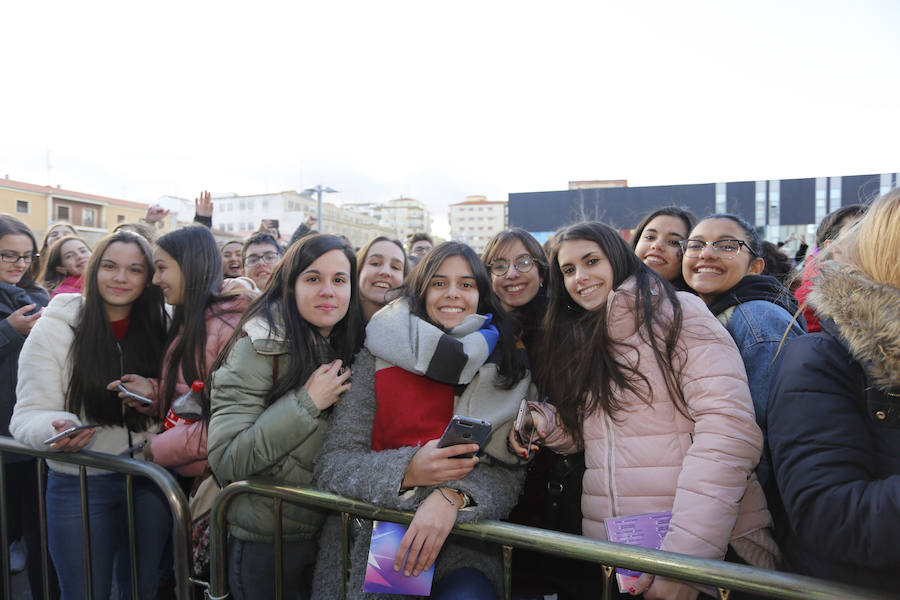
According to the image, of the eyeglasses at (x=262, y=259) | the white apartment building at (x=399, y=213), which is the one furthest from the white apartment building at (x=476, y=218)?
the eyeglasses at (x=262, y=259)

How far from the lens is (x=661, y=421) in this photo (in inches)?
75.4

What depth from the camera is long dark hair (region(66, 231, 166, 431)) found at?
8.44ft

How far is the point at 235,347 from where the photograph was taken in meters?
2.20

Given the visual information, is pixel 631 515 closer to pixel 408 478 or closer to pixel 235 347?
pixel 408 478

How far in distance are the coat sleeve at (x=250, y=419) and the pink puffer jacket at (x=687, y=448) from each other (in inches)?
41.7

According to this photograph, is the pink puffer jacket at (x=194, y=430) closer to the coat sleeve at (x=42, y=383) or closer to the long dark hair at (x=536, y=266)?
the coat sleeve at (x=42, y=383)

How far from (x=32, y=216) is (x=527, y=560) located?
60254 millimetres

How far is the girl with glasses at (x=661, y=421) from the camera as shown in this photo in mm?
1711

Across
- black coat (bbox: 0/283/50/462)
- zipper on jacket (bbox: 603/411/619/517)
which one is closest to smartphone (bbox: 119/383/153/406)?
black coat (bbox: 0/283/50/462)

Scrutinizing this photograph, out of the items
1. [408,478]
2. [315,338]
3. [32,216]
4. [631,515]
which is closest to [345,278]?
[315,338]

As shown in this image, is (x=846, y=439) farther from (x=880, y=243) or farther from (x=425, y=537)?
(x=425, y=537)

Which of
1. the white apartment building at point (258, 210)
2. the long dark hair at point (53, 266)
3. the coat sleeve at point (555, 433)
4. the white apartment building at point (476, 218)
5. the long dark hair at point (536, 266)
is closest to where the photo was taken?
the coat sleeve at point (555, 433)

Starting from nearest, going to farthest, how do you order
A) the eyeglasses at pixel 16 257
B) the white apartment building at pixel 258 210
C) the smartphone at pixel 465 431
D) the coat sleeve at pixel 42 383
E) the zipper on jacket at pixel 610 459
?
the smartphone at pixel 465 431, the zipper on jacket at pixel 610 459, the coat sleeve at pixel 42 383, the eyeglasses at pixel 16 257, the white apartment building at pixel 258 210

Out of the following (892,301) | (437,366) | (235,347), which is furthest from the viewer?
(235,347)
